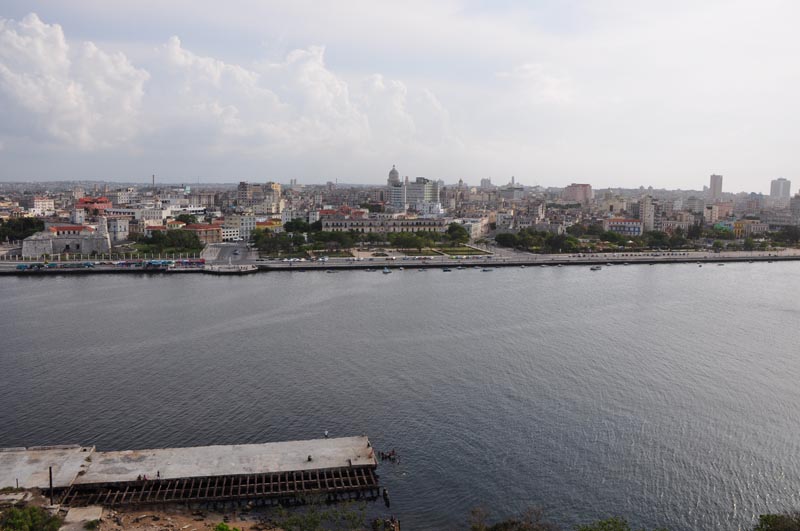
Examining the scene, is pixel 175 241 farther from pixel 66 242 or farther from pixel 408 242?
pixel 408 242

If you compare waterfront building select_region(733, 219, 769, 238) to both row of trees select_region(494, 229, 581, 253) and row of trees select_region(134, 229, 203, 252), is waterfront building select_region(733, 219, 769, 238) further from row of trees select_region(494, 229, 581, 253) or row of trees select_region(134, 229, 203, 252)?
row of trees select_region(134, 229, 203, 252)

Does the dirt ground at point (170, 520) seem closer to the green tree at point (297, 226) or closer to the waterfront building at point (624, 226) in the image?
the green tree at point (297, 226)

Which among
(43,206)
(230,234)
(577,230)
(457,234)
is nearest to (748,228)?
(577,230)

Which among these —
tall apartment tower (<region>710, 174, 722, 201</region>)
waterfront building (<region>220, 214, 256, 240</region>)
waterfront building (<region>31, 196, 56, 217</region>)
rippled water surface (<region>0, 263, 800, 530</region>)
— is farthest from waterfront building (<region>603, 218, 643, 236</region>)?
tall apartment tower (<region>710, 174, 722, 201</region>)

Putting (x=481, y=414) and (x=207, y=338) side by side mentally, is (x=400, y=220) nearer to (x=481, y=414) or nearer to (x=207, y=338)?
(x=207, y=338)

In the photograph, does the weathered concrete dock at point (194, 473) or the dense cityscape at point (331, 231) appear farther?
the dense cityscape at point (331, 231)

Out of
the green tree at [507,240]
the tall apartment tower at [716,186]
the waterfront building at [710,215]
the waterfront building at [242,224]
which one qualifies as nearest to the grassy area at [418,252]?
the green tree at [507,240]

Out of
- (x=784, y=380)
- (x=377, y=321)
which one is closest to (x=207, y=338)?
(x=377, y=321)
